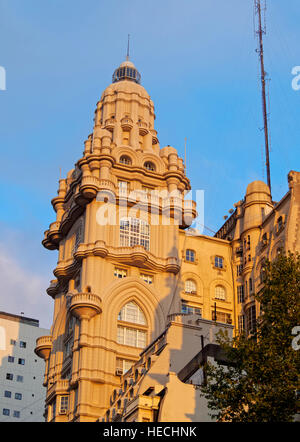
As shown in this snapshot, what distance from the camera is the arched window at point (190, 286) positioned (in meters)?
98.7

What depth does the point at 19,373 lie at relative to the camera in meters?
157

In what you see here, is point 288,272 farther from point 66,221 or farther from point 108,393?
point 66,221

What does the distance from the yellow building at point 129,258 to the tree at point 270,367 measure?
28.9 metres

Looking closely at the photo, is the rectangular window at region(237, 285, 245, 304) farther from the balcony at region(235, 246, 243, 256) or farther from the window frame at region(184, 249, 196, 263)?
the window frame at region(184, 249, 196, 263)

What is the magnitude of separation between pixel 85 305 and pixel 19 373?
243 feet

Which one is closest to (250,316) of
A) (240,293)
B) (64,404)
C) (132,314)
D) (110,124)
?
(240,293)

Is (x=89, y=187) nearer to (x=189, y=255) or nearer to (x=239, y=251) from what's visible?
(x=189, y=255)

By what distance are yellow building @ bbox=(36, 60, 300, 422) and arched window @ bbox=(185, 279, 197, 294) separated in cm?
17

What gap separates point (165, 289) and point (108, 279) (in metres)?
7.06

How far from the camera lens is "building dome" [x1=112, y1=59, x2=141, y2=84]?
122000 mm

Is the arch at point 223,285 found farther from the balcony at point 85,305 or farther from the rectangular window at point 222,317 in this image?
the balcony at point 85,305

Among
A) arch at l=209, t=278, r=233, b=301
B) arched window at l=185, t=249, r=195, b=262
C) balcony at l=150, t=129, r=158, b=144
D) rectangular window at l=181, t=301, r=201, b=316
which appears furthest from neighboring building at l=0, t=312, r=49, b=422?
rectangular window at l=181, t=301, r=201, b=316

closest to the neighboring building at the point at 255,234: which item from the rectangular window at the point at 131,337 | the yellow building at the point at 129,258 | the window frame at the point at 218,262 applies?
the yellow building at the point at 129,258
